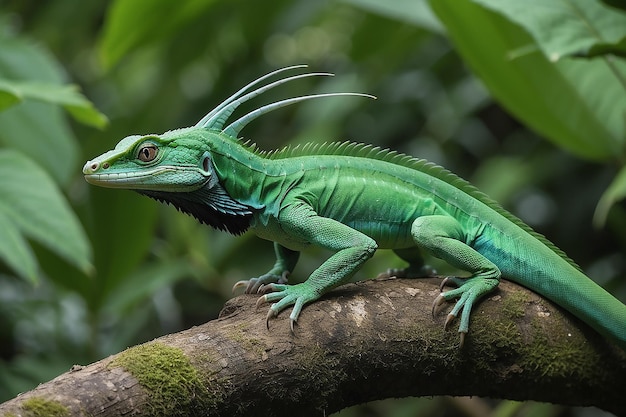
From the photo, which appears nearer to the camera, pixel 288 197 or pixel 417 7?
pixel 288 197

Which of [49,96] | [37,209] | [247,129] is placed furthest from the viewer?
[247,129]

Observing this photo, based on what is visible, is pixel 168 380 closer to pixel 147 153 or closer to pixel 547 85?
pixel 147 153

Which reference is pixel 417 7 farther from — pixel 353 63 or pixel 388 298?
pixel 388 298

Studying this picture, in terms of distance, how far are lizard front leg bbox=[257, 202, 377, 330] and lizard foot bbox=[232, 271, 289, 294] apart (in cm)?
14

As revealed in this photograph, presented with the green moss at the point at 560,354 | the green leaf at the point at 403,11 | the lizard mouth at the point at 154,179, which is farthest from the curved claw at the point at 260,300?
the green leaf at the point at 403,11

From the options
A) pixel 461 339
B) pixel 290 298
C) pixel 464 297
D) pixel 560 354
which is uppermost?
pixel 290 298

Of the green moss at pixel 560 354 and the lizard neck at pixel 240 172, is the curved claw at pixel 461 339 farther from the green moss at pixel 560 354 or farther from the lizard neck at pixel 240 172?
the lizard neck at pixel 240 172

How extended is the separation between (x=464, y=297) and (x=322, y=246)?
0.56 metres

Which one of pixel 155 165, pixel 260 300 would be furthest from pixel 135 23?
pixel 260 300

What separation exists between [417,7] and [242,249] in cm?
211

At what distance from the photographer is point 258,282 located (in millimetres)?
3008

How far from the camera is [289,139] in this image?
632 cm

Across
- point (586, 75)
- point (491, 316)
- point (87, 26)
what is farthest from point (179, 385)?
point (87, 26)

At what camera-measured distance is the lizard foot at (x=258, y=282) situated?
2.96 metres
